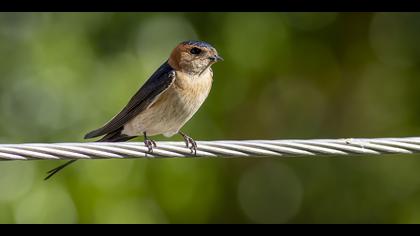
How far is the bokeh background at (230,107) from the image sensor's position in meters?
6.59

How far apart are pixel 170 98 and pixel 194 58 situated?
1.15ft

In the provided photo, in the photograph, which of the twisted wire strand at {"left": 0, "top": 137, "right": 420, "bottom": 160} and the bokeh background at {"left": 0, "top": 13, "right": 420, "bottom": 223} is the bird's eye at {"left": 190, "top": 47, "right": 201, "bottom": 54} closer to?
the bokeh background at {"left": 0, "top": 13, "right": 420, "bottom": 223}

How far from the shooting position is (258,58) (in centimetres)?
748

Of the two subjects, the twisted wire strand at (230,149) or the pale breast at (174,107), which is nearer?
the twisted wire strand at (230,149)

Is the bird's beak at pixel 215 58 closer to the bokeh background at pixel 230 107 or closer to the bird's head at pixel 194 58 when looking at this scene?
the bird's head at pixel 194 58

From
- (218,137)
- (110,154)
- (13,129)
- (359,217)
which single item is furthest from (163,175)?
(110,154)

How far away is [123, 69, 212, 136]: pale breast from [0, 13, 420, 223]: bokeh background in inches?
22.1

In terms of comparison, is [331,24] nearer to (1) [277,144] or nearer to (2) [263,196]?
(2) [263,196]

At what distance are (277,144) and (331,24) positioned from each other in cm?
350

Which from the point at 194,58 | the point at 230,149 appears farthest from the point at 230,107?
the point at 230,149

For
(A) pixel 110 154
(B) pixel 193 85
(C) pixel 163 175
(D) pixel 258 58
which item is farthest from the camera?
(D) pixel 258 58

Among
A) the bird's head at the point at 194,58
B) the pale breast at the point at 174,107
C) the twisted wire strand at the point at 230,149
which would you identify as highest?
the bird's head at the point at 194,58

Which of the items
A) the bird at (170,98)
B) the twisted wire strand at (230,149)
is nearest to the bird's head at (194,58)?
the bird at (170,98)

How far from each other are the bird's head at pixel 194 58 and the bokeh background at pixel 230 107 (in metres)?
0.60
